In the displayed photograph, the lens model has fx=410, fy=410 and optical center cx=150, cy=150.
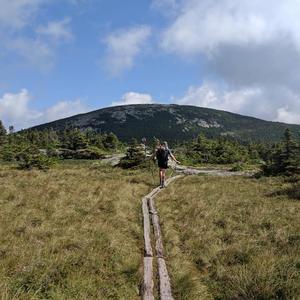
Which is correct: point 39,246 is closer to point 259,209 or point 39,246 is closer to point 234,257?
point 234,257

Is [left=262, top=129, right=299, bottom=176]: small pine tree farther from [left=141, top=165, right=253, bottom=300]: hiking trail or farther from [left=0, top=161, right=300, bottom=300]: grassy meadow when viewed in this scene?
[left=141, top=165, right=253, bottom=300]: hiking trail

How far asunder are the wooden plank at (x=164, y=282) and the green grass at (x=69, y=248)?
1.41ft

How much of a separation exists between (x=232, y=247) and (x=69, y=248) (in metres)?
3.72

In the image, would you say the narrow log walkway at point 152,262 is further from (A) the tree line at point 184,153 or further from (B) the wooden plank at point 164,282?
(A) the tree line at point 184,153

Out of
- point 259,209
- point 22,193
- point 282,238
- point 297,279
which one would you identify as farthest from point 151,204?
point 297,279

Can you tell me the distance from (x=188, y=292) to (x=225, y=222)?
525cm

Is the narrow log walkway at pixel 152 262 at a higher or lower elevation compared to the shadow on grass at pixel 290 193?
lower

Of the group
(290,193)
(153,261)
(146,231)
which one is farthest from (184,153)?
(153,261)

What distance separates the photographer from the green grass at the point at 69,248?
6.92 meters

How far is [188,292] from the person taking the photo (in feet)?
24.0

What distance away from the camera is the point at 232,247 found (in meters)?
9.51

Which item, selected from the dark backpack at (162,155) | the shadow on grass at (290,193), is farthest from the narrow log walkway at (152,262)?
the dark backpack at (162,155)

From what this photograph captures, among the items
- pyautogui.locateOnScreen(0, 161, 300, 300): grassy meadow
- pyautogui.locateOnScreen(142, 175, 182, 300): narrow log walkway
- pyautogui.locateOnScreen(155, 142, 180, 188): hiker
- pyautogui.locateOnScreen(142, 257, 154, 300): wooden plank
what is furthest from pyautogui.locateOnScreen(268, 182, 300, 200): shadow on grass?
pyautogui.locateOnScreen(142, 257, 154, 300): wooden plank

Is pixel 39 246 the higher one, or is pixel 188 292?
pixel 39 246
